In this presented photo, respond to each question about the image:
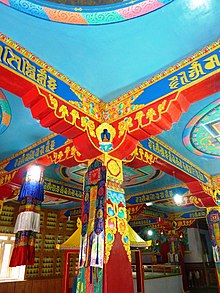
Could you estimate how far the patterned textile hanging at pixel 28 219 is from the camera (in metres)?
5.17

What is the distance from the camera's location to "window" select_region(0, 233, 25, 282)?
369 inches

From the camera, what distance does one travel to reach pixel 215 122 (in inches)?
184

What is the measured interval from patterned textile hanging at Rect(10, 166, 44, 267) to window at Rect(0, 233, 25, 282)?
4.94 meters

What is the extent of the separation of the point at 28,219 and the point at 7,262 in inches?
220

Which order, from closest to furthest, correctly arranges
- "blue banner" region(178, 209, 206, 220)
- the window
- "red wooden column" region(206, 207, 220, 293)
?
"red wooden column" region(206, 207, 220, 293), the window, "blue banner" region(178, 209, 206, 220)

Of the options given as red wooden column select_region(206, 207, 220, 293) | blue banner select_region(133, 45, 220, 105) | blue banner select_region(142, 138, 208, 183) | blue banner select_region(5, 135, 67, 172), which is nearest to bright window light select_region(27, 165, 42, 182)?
blue banner select_region(5, 135, 67, 172)

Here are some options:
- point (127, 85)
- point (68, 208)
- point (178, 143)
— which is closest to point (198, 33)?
point (127, 85)

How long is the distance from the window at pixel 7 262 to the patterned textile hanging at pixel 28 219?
494cm

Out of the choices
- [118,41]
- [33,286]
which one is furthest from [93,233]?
[33,286]

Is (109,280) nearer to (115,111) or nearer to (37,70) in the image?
(115,111)

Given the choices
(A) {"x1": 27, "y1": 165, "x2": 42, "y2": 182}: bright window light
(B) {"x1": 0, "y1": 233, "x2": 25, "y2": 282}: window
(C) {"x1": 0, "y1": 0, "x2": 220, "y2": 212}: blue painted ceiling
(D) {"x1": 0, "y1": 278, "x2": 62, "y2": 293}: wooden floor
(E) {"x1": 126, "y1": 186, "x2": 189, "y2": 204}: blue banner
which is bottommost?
(D) {"x1": 0, "y1": 278, "x2": 62, "y2": 293}: wooden floor

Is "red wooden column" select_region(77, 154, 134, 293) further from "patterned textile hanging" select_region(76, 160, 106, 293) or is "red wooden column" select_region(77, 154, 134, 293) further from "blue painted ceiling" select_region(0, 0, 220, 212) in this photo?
"blue painted ceiling" select_region(0, 0, 220, 212)

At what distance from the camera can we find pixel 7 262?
9531 millimetres

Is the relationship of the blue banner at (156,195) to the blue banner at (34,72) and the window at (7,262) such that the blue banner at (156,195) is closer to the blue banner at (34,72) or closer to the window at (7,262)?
the window at (7,262)
